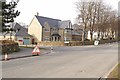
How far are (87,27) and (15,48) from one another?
1834 inches

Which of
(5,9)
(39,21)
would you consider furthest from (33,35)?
(5,9)

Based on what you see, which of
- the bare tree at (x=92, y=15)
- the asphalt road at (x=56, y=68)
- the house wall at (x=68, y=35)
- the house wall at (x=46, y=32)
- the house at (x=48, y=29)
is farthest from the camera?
the house wall at (x=68, y=35)

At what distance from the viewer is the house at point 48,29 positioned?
76.1 metres

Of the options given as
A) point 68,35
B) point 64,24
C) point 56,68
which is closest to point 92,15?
point 64,24

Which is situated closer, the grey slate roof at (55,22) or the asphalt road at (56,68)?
the asphalt road at (56,68)

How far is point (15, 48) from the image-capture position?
31656mm

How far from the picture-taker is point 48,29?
78.2 meters

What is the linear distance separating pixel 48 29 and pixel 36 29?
12.9 ft

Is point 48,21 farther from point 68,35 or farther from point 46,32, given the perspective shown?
point 68,35

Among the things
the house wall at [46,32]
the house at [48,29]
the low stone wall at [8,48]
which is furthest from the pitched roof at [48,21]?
the low stone wall at [8,48]

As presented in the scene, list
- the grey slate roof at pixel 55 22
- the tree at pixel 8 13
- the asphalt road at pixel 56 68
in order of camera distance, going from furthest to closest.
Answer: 1. the grey slate roof at pixel 55 22
2. the tree at pixel 8 13
3. the asphalt road at pixel 56 68

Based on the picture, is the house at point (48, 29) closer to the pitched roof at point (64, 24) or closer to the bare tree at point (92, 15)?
the pitched roof at point (64, 24)

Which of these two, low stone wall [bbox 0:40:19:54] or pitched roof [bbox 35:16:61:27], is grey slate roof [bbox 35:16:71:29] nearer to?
pitched roof [bbox 35:16:61:27]

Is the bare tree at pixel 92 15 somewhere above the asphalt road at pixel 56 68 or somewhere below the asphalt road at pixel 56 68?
above
